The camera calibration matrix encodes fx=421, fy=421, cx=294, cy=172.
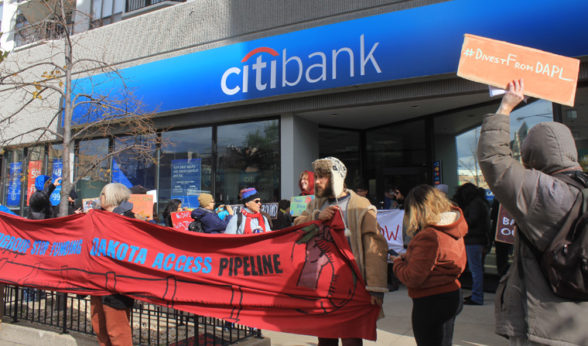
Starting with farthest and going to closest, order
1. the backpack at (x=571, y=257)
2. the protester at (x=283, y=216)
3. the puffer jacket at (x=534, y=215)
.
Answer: the protester at (x=283, y=216) < the puffer jacket at (x=534, y=215) < the backpack at (x=571, y=257)

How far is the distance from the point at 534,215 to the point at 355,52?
22.3ft

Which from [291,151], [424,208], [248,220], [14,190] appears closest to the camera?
[424,208]

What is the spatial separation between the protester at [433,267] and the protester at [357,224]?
0.17 m

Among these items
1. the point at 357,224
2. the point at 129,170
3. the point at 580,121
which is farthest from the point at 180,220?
the point at 580,121

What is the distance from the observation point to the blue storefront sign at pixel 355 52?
265 inches

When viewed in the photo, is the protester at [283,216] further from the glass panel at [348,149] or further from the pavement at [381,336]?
the glass panel at [348,149]

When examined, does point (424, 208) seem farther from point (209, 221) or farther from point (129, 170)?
point (129, 170)

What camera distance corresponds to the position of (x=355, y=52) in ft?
26.8

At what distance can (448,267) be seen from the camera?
2891 mm

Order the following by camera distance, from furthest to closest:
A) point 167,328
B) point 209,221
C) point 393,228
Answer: point 393,228 → point 209,221 → point 167,328

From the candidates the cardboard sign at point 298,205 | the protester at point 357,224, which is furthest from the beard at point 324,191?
the cardboard sign at point 298,205

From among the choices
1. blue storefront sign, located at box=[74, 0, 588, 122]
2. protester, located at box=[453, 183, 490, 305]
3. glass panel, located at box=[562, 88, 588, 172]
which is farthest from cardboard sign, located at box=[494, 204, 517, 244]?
blue storefront sign, located at box=[74, 0, 588, 122]

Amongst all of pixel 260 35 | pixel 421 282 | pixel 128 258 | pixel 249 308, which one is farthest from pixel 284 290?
pixel 260 35

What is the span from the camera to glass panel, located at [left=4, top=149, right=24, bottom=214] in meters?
14.0
